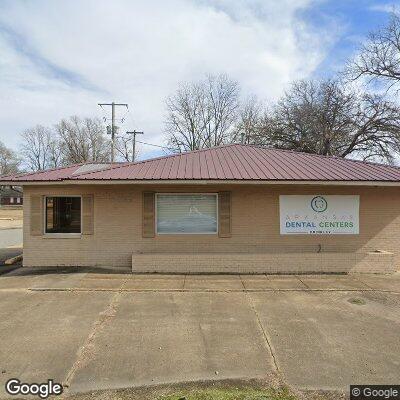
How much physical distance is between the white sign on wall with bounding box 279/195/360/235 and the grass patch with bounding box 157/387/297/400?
267 inches

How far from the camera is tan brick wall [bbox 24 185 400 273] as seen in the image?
409 inches

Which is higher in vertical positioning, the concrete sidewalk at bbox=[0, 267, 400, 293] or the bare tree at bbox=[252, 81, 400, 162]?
the bare tree at bbox=[252, 81, 400, 162]

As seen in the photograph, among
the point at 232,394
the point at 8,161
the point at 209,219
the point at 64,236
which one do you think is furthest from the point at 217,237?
the point at 8,161

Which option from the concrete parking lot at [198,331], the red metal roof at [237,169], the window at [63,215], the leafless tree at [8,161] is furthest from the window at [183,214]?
the leafless tree at [8,161]

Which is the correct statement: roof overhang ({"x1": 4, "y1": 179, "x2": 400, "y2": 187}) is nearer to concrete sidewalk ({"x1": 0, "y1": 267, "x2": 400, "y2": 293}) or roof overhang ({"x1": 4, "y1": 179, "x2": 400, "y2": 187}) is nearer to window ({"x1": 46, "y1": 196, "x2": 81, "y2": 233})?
window ({"x1": 46, "y1": 196, "x2": 81, "y2": 233})

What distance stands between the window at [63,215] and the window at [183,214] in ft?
8.44

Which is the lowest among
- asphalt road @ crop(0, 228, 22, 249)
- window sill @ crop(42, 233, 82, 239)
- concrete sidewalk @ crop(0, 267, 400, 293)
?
concrete sidewalk @ crop(0, 267, 400, 293)

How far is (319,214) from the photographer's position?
10.4m

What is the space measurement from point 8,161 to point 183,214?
8304 cm

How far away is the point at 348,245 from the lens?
10.5 metres

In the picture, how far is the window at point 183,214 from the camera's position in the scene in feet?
34.3

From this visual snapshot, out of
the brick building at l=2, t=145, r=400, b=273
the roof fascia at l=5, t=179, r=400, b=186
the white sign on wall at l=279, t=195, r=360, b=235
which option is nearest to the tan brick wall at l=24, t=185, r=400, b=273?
the brick building at l=2, t=145, r=400, b=273

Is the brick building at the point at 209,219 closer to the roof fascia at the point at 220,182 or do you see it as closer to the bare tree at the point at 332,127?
the roof fascia at the point at 220,182

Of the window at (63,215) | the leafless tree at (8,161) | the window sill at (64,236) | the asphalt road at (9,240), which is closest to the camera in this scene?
the window sill at (64,236)
